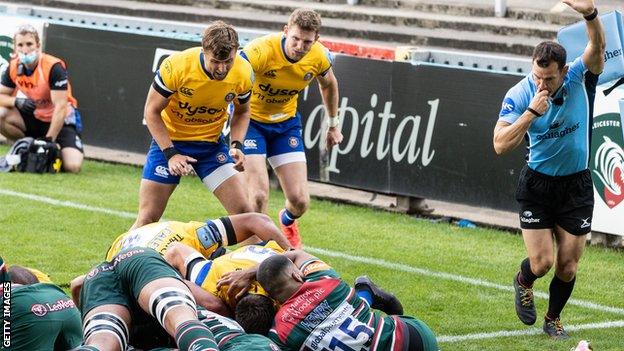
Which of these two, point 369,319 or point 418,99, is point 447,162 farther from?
point 369,319

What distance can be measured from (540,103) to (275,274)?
2256mm

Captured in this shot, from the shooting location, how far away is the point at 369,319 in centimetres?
765

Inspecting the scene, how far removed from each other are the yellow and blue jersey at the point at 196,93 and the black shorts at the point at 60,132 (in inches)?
204

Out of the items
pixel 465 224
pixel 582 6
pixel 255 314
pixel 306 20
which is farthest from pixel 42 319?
pixel 465 224

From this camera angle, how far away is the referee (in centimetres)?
917

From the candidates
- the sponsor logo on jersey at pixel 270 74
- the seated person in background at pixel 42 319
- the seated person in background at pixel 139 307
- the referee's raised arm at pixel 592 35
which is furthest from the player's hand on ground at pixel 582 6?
the seated person in background at pixel 42 319

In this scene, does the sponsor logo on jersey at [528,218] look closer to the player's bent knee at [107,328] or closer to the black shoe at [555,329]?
the black shoe at [555,329]

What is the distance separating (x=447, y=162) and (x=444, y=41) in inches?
338

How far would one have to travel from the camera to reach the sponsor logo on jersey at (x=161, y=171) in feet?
34.2

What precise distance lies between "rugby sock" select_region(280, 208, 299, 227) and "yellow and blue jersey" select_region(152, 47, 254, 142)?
1380 millimetres

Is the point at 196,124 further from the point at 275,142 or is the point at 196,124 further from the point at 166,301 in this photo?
the point at 166,301

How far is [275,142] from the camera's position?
11727 mm

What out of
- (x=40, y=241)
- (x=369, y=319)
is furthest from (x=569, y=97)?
(x=40, y=241)

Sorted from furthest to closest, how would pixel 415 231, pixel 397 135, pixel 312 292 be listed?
pixel 397 135
pixel 415 231
pixel 312 292
